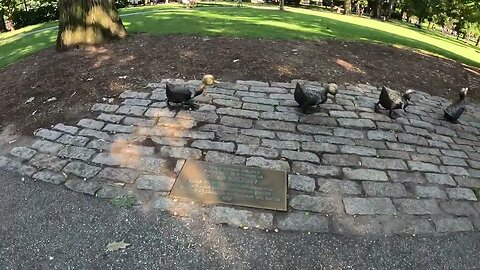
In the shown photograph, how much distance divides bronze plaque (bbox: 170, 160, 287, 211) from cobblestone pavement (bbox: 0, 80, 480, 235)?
11 centimetres

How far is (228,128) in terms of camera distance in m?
5.78

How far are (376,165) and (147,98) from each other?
13.0ft

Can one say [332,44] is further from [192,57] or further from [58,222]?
[58,222]

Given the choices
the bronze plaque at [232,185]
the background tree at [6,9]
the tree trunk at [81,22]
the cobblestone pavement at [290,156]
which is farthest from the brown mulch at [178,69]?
the background tree at [6,9]

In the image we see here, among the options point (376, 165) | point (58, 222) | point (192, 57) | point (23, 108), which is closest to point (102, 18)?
point (192, 57)

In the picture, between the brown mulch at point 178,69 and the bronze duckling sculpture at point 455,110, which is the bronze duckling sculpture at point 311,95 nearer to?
the brown mulch at point 178,69

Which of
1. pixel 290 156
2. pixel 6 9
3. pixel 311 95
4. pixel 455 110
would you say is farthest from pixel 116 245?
pixel 6 9

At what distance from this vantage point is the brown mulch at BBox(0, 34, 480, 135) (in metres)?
6.71

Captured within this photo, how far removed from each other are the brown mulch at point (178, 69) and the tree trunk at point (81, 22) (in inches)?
14.3

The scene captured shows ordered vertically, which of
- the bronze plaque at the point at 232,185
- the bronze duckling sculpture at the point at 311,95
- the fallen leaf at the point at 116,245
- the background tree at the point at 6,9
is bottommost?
the fallen leaf at the point at 116,245

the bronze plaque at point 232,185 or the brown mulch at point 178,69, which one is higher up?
the brown mulch at point 178,69

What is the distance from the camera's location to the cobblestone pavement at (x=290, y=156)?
4.28 meters

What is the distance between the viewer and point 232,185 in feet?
15.0

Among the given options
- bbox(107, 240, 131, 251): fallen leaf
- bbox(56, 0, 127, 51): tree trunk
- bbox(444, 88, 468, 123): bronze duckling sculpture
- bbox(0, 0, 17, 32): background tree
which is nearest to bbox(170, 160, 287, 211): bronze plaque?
bbox(107, 240, 131, 251): fallen leaf
